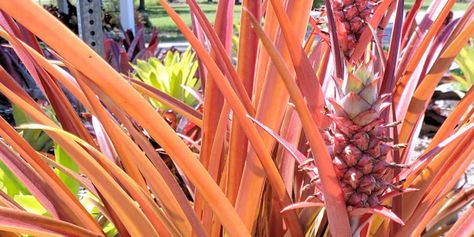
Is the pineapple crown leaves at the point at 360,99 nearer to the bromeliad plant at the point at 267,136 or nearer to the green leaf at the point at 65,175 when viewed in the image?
the bromeliad plant at the point at 267,136

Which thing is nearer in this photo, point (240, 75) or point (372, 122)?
point (372, 122)

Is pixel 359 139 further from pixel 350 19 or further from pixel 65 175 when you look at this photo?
pixel 65 175

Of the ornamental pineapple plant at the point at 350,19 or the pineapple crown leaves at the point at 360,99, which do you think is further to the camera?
the ornamental pineapple plant at the point at 350,19

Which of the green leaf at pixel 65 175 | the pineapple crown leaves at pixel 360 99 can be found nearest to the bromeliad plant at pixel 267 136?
the pineapple crown leaves at pixel 360 99

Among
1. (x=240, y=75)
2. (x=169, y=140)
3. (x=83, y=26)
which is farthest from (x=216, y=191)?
(x=83, y=26)

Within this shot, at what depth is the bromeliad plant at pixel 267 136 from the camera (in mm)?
406

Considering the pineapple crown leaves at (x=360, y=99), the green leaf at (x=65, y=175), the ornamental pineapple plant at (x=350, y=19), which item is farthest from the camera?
the green leaf at (x=65, y=175)

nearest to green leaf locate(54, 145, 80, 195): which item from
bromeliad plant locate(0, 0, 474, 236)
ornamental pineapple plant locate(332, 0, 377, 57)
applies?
bromeliad plant locate(0, 0, 474, 236)

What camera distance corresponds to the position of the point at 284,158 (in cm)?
64

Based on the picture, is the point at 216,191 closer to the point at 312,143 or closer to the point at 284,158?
the point at 312,143

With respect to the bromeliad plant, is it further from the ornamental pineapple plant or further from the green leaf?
the green leaf

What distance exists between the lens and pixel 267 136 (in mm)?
550

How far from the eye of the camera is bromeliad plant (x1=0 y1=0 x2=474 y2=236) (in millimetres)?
406

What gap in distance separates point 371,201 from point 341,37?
0.85 ft
